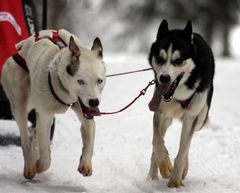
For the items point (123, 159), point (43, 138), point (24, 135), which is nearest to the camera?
point (43, 138)

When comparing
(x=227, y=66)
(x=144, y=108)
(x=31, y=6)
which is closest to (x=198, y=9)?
(x=227, y=66)

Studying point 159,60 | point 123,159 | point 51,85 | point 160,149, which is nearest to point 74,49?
point 51,85

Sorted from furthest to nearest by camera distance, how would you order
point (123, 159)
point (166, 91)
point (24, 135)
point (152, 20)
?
point (152, 20), point (123, 159), point (24, 135), point (166, 91)

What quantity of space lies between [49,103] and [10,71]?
0.69 metres

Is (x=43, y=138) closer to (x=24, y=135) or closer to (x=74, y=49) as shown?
(x=24, y=135)

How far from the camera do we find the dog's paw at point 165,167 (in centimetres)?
487

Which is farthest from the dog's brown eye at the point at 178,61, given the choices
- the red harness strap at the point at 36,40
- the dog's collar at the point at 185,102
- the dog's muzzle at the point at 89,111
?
the red harness strap at the point at 36,40

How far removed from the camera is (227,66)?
21.0m

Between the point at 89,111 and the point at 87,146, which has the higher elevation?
the point at 89,111

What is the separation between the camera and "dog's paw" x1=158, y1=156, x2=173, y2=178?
4867 mm

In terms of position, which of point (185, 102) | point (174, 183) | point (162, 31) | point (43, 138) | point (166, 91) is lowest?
point (174, 183)

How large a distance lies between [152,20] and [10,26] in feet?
89.9

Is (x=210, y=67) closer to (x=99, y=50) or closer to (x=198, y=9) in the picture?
(x=99, y=50)

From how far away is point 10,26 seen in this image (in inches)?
241
